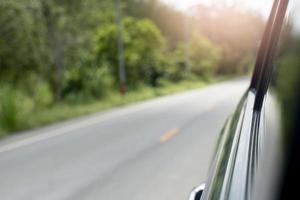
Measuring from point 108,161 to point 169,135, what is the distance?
10.2 ft

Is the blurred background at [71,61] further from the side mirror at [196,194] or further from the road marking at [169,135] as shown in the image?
the road marking at [169,135]

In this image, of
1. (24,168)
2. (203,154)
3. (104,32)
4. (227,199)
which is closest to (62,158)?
(24,168)

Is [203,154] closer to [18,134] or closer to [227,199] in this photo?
[18,134]

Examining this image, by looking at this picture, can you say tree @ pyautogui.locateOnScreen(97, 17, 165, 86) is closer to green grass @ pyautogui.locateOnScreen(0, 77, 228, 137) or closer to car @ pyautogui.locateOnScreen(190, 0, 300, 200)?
green grass @ pyautogui.locateOnScreen(0, 77, 228, 137)

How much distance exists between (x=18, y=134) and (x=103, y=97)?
1233cm

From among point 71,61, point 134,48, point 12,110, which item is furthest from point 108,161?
point 134,48

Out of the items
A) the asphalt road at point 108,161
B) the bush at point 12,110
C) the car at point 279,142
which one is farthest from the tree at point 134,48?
the car at point 279,142

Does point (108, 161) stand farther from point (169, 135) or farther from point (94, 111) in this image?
point (94, 111)

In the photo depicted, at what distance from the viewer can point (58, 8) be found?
68.1ft

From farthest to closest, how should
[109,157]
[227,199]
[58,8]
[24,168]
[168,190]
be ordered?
1. [58,8]
2. [109,157]
3. [24,168]
4. [168,190]
5. [227,199]

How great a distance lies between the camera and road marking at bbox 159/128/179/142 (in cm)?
959

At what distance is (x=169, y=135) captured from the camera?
33.5 feet

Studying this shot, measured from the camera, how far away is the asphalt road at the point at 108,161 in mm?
5520

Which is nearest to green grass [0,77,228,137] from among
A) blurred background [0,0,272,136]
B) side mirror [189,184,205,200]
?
blurred background [0,0,272,136]
